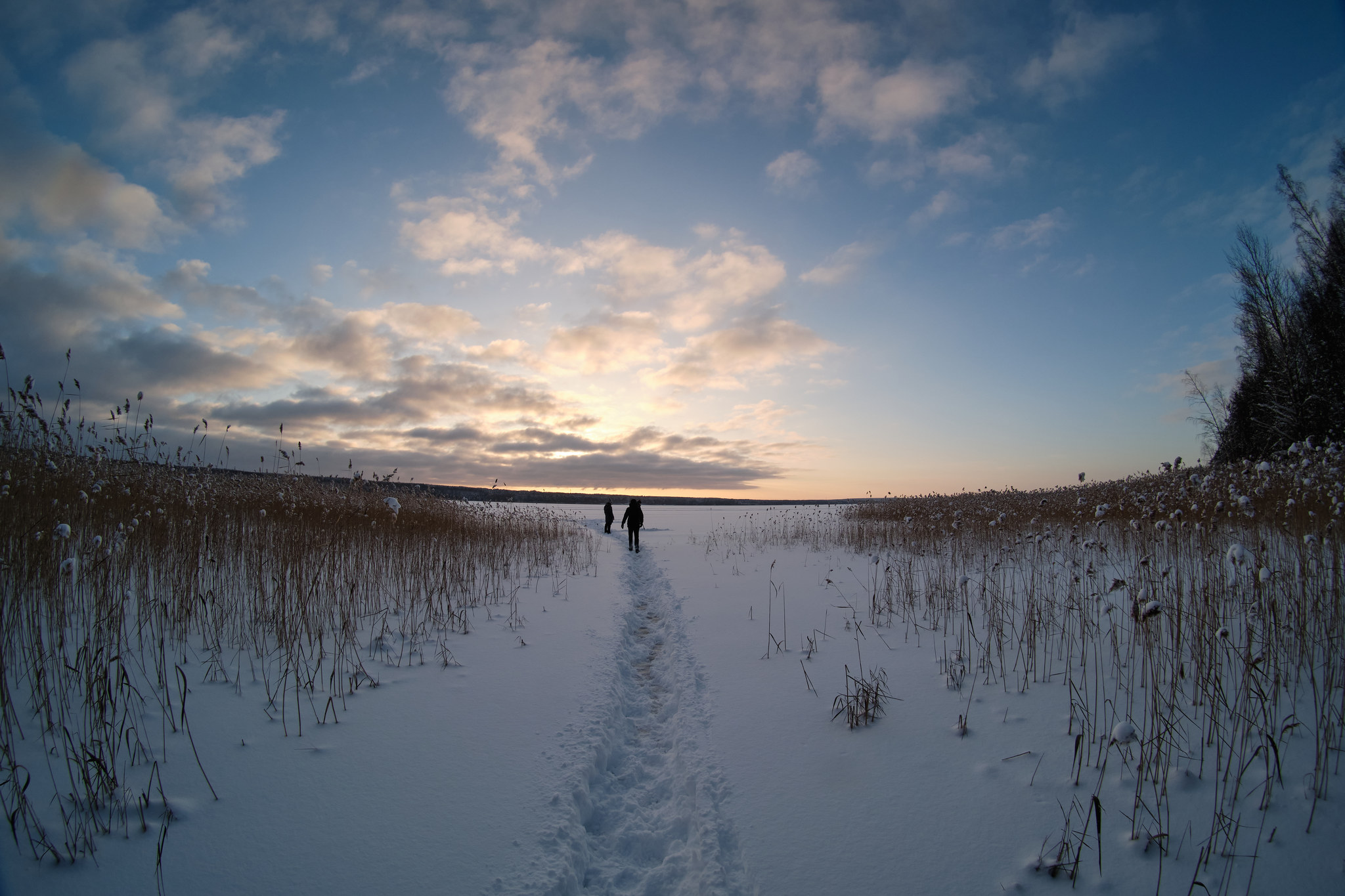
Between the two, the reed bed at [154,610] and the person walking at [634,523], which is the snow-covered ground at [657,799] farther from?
the person walking at [634,523]

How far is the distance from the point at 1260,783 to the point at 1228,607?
320 centimetres

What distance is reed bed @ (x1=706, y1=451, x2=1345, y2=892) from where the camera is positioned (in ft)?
8.33

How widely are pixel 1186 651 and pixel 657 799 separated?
4926mm

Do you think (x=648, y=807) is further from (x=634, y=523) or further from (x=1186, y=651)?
(x=634, y=523)

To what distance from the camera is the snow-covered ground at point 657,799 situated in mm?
2281

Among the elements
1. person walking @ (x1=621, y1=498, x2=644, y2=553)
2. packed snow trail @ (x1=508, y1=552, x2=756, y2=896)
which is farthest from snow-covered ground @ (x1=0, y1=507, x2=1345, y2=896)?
person walking @ (x1=621, y1=498, x2=644, y2=553)

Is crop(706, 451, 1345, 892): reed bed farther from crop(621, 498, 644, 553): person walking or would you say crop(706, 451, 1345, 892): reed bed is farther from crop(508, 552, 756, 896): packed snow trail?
crop(621, 498, 644, 553): person walking

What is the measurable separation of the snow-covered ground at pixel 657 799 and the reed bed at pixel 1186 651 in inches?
2.9

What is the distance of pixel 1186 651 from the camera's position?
4410 millimetres

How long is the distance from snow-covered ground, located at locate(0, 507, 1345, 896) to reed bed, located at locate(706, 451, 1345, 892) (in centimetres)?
7

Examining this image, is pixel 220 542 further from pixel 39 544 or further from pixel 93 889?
pixel 93 889

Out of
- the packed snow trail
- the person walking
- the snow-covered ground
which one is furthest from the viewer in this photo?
the person walking

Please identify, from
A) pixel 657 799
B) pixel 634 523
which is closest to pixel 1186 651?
pixel 657 799

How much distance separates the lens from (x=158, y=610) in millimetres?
4895
